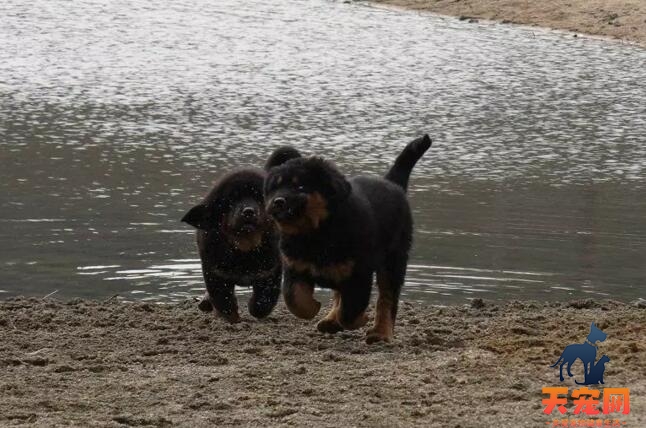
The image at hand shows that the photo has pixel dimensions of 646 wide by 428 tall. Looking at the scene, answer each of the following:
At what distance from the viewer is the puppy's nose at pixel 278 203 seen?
24.6 feet

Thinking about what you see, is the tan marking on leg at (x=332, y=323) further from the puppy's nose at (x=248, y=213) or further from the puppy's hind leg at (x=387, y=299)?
the puppy's nose at (x=248, y=213)

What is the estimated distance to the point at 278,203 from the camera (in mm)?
7500

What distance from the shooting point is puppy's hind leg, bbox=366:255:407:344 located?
8.24 meters

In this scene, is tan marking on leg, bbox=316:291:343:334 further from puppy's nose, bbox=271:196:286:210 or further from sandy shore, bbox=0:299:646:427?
puppy's nose, bbox=271:196:286:210

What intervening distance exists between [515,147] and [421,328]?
8185mm

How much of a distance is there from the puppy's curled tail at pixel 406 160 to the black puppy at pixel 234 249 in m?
0.85

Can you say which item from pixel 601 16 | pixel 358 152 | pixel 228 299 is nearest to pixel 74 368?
pixel 228 299

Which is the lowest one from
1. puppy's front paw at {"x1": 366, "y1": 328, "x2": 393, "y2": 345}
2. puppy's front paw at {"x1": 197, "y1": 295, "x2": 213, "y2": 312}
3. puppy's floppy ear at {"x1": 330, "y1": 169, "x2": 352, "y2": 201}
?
puppy's front paw at {"x1": 197, "y1": 295, "x2": 213, "y2": 312}

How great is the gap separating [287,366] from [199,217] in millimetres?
1588

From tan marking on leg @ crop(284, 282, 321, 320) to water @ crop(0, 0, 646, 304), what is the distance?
6.79ft

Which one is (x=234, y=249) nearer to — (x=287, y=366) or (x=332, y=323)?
(x=332, y=323)

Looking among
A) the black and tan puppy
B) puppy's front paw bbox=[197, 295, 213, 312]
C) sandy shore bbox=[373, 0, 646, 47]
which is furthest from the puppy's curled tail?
sandy shore bbox=[373, 0, 646, 47]

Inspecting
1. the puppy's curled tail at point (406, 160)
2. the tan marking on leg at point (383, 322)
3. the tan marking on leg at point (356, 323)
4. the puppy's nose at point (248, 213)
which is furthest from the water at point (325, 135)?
the tan marking on leg at point (356, 323)

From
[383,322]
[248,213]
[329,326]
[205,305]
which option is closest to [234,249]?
[248,213]
